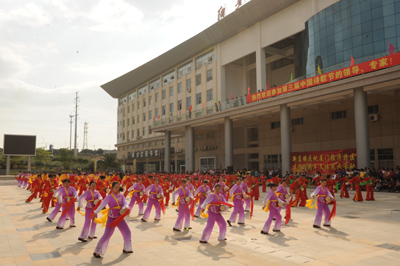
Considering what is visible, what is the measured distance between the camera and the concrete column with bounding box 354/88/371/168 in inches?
907

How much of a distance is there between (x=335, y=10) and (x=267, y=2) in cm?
853

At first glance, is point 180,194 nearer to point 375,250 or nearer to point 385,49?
point 375,250

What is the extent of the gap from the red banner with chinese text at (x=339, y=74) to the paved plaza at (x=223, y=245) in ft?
42.0

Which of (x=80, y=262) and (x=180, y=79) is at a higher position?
(x=180, y=79)

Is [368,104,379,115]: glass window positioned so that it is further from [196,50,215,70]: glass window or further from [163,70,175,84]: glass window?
[163,70,175,84]: glass window

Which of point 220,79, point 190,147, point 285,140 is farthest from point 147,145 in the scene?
point 285,140

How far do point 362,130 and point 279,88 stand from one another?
8.22 m

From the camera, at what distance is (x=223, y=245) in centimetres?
846

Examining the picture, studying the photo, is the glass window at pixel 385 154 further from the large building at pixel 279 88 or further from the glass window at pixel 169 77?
the glass window at pixel 169 77

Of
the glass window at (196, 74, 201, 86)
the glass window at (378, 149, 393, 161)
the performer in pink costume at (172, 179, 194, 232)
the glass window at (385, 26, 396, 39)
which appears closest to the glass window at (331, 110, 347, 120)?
the glass window at (378, 149, 393, 161)

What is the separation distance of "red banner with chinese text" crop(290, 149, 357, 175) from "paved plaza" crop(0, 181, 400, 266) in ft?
43.9

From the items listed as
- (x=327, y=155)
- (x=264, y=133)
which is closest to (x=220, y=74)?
(x=264, y=133)

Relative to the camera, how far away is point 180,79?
52.5 metres

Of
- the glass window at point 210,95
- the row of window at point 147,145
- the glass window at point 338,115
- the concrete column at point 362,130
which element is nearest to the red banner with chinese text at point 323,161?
the concrete column at point 362,130
